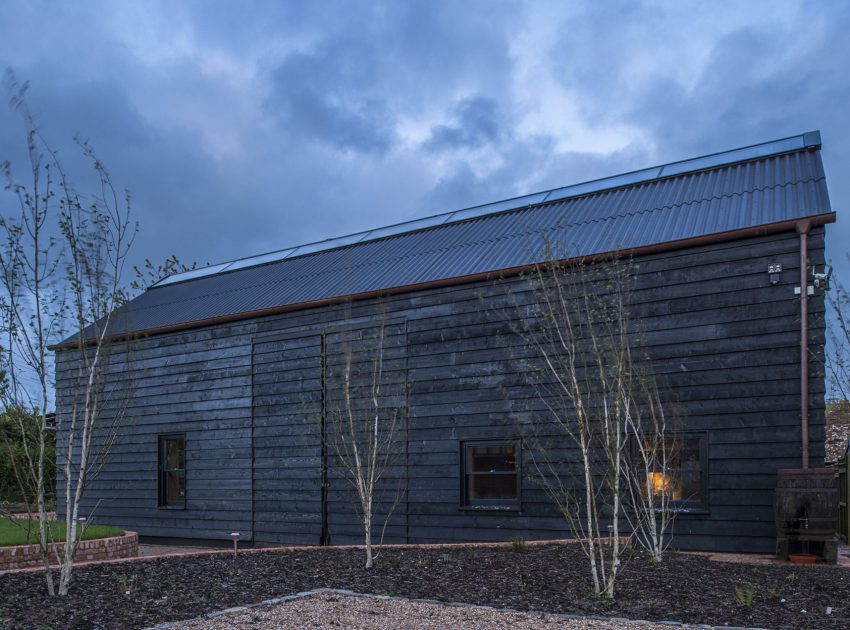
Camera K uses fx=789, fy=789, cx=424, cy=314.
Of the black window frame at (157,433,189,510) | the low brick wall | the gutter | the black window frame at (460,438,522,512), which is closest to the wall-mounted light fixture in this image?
the gutter

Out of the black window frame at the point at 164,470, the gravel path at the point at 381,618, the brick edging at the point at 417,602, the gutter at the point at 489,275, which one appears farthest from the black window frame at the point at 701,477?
the black window frame at the point at 164,470

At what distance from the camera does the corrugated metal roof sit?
967 cm

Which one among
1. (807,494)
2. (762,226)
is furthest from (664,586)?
(762,226)

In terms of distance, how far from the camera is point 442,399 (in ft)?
36.4

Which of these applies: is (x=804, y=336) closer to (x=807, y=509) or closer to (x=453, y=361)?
(x=807, y=509)

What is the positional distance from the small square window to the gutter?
2.10 m

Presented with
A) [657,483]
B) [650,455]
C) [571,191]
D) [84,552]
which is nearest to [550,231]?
[571,191]

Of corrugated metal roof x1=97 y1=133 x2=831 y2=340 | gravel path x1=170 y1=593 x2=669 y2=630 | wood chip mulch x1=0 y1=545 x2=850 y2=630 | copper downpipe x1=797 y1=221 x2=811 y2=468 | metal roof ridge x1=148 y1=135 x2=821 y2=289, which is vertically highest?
metal roof ridge x1=148 y1=135 x2=821 y2=289

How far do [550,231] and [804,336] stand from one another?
4.13 m

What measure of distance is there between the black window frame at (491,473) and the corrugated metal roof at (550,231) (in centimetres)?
235

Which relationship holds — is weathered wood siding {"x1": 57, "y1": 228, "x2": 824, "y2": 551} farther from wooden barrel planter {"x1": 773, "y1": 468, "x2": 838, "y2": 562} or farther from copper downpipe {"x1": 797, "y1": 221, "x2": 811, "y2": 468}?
wooden barrel planter {"x1": 773, "y1": 468, "x2": 838, "y2": 562}

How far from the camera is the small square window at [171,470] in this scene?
48.6ft

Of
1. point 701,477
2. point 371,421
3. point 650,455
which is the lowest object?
point 701,477

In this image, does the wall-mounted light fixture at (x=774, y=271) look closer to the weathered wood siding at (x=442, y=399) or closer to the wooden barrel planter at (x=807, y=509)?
the weathered wood siding at (x=442, y=399)
